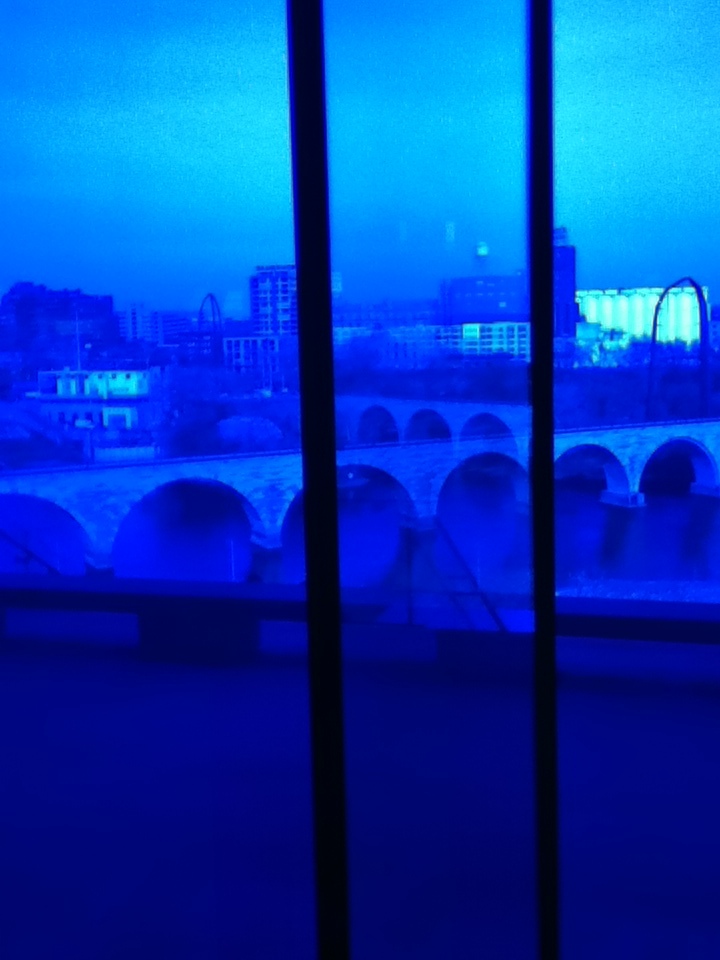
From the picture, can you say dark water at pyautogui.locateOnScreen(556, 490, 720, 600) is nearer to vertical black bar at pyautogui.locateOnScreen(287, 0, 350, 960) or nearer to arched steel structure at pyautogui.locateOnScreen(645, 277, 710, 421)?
arched steel structure at pyautogui.locateOnScreen(645, 277, 710, 421)

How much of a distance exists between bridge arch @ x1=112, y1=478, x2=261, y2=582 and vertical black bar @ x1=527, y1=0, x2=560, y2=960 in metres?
5.34

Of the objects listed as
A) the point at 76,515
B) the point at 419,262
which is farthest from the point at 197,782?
the point at 76,515

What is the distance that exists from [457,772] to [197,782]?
831mm

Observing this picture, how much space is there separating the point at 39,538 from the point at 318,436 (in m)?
4.73

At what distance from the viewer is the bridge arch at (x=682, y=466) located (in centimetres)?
522

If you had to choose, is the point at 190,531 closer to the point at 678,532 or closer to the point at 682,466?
the point at 678,532

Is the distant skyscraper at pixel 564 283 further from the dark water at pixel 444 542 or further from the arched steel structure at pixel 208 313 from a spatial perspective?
the dark water at pixel 444 542

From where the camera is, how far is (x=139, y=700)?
4145 millimetres

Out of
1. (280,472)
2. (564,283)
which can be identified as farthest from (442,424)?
(564,283)

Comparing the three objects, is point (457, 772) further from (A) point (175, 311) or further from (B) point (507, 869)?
(A) point (175, 311)

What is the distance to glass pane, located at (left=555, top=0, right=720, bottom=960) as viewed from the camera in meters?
1.52

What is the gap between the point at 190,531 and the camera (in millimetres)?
9258

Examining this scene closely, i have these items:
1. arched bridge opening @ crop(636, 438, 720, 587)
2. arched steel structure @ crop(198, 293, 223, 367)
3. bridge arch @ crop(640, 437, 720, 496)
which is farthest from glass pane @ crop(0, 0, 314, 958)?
arched bridge opening @ crop(636, 438, 720, 587)

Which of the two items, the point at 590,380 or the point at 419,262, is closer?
the point at 590,380
